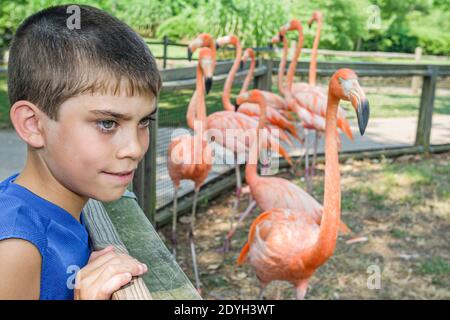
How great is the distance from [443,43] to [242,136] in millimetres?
15093

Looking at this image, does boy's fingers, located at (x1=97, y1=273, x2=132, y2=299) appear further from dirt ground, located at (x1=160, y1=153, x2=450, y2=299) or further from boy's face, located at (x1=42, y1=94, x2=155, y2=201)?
dirt ground, located at (x1=160, y1=153, x2=450, y2=299)

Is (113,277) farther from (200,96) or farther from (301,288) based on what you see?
(200,96)

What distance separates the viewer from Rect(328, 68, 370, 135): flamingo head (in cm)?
205

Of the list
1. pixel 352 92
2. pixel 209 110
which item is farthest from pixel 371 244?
pixel 209 110

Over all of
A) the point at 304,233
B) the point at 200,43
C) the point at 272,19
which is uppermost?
the point at 272,19

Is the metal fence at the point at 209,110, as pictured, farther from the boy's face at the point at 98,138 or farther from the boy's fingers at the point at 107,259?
the boy's fingers at the point at 107,259

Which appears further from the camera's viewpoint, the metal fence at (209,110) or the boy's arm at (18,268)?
the metal fence at (209,110)

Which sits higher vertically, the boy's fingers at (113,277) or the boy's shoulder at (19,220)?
the boy's shoulder at (19,220)

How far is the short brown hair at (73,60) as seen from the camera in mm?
952

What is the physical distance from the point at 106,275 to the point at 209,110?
4411 millimetres

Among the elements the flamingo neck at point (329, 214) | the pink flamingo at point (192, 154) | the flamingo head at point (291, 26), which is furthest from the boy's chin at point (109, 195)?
the flamingo head at point (291, 26)

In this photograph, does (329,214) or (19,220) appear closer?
(19,220)

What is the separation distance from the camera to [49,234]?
978 mm

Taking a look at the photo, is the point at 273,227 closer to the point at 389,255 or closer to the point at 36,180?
the point at 389,255
